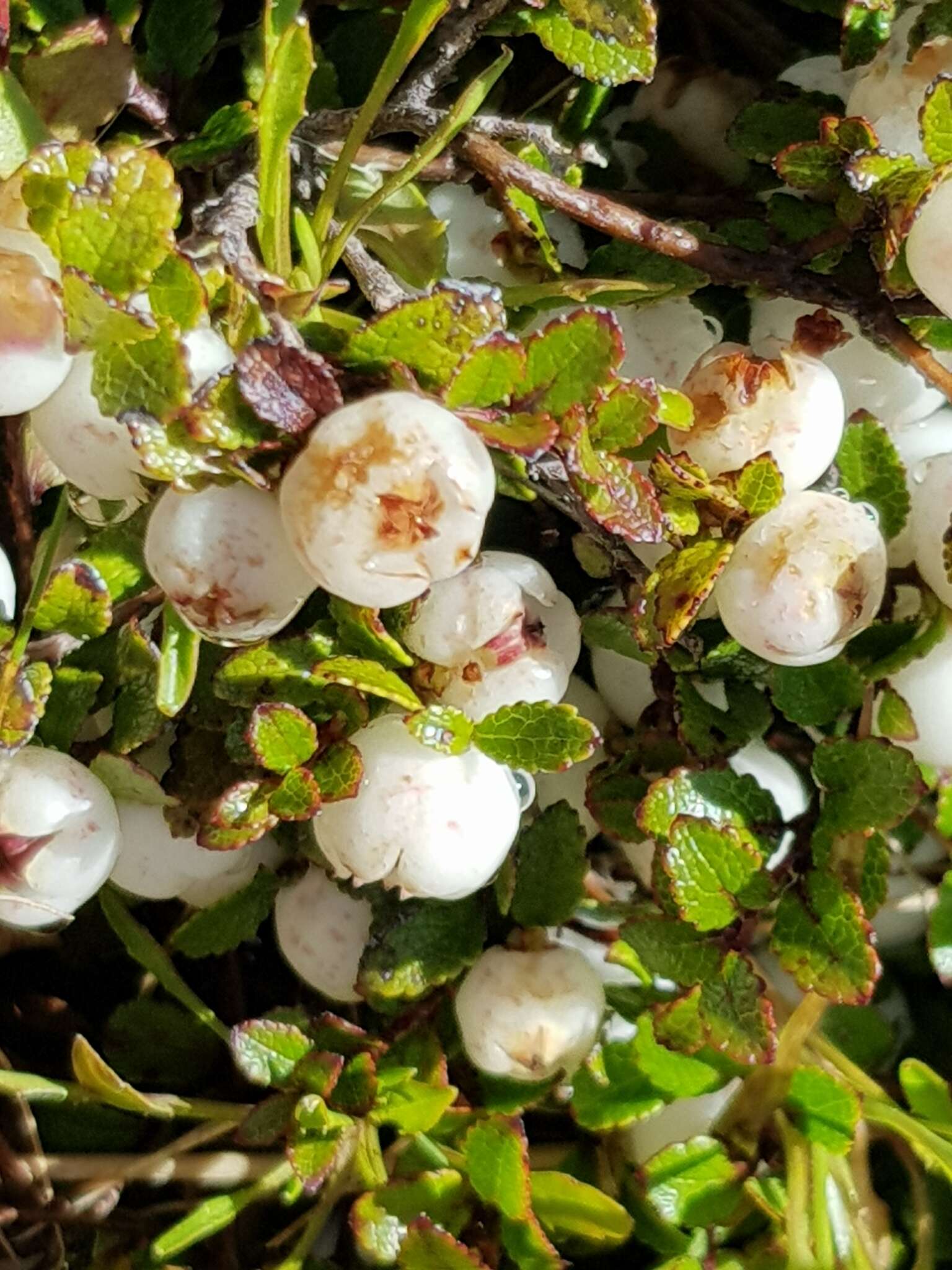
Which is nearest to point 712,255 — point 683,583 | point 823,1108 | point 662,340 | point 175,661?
point 662,340

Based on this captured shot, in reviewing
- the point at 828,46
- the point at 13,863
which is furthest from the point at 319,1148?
the point at 828,46

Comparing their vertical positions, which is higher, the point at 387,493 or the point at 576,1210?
the point at 387,493

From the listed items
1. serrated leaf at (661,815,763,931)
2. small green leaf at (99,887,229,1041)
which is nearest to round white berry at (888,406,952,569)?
serrated leaf at (661,815,763,931)

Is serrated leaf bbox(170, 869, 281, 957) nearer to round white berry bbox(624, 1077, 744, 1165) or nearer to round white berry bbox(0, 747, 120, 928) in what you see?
round white berry bbox(0, 747, 120, 928)

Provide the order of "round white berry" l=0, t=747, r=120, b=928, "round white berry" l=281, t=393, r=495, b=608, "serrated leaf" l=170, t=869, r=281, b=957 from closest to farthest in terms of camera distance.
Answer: "round white berry" l=281, t=393, r=495, b=608 < "round white berry" l=0, t=747, r=120, b=928 < "serrated leaf" l=170, t=869, r=281, b=957

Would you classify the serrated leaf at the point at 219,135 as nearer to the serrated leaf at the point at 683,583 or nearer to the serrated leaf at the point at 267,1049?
the serrated leaf at the point at 683,583

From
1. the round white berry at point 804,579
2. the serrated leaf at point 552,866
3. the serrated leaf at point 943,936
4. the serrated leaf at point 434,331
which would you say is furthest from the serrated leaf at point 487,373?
the serrated leaf at point 943,936

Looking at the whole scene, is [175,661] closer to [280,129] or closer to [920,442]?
[280,129]
